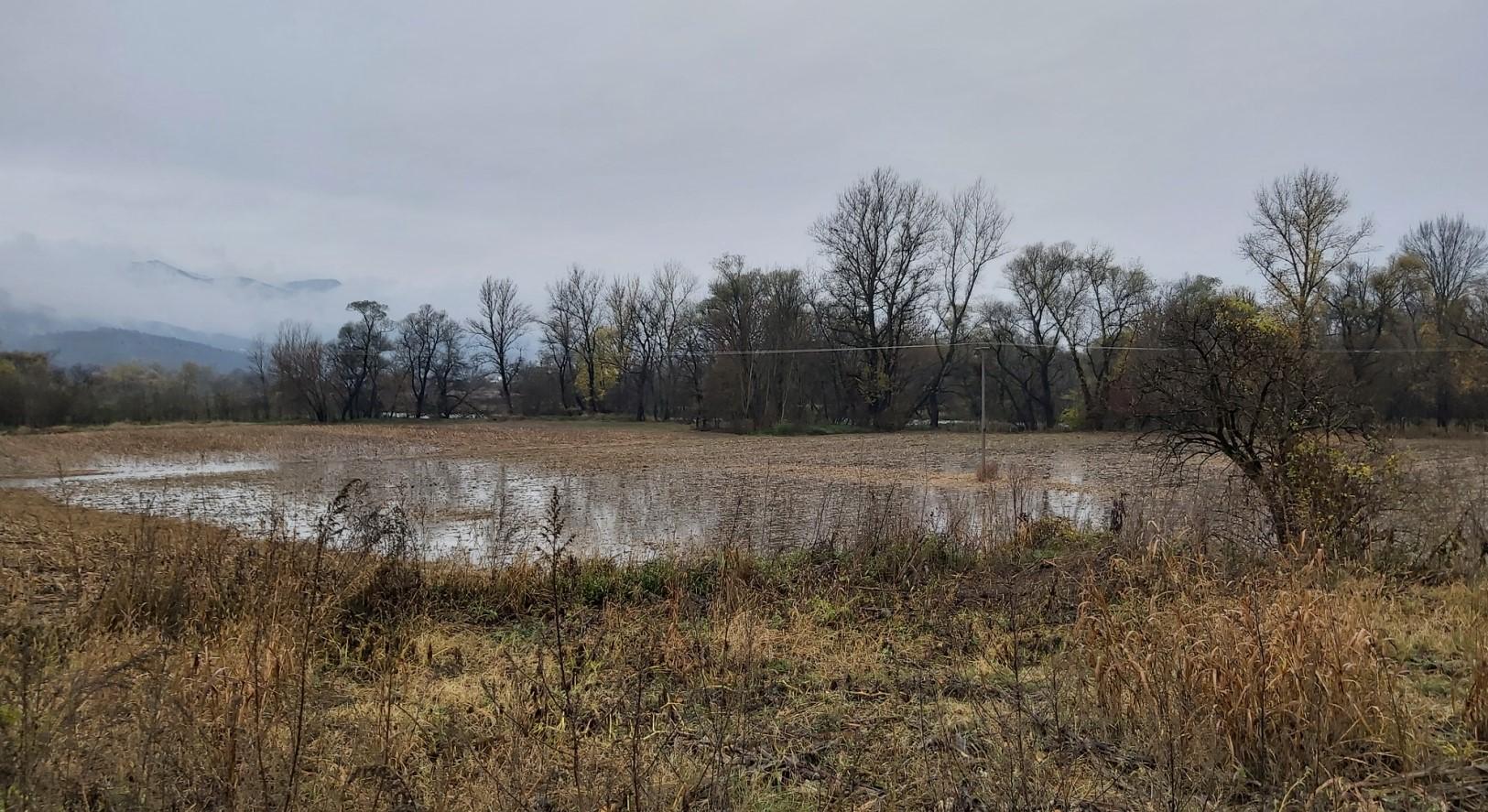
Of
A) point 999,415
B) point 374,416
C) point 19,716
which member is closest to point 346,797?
point 19,716

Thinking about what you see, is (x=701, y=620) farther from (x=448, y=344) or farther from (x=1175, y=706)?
(x=448, y=344)

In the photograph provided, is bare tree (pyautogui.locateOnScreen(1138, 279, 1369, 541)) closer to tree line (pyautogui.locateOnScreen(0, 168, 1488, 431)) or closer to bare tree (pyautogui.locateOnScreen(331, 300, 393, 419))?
tree line (pyautogui.locateOnScreen(0, 168, 1488, 431))

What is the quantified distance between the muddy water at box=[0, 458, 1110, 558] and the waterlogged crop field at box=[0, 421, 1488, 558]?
69 mm

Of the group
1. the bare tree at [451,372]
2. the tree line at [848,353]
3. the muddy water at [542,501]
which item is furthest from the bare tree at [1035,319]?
the bare tree at [451,372]

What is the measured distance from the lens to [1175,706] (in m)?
3.20

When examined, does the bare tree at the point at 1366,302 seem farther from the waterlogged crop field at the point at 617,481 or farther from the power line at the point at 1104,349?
the waterlogged crop field at the point at 617,481

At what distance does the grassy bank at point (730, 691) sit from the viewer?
2799 mm

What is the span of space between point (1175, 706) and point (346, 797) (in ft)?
11.2

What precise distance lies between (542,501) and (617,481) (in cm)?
448

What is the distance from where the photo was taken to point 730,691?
418 cm

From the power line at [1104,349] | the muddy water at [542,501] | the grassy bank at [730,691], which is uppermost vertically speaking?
the power line at [1104,349]

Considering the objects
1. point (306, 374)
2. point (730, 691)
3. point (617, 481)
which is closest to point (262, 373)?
point (306, 374)

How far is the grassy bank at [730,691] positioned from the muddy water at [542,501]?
127 centimetres

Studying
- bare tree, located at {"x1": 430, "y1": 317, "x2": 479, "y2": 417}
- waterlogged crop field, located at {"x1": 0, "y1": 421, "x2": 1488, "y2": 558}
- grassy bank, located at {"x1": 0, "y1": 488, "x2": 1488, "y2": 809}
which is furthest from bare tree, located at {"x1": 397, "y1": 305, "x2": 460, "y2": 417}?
grassy bank, located at {"x1": 0, "y1": 488, "x2": 1488, "y2": 809}
